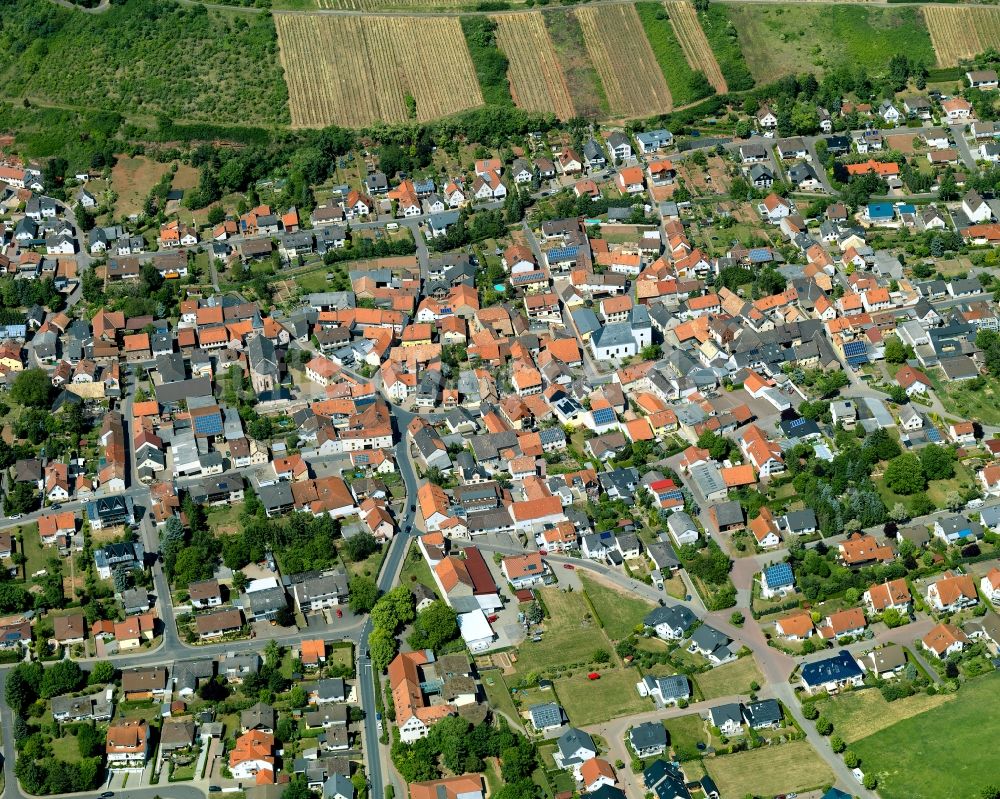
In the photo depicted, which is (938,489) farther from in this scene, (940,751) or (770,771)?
(770,771)

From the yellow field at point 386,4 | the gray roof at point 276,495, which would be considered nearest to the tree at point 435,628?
the gray roof at point 276,495

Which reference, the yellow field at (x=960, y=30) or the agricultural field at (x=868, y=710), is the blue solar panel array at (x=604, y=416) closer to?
the agricultural field at (x=868, y=710)

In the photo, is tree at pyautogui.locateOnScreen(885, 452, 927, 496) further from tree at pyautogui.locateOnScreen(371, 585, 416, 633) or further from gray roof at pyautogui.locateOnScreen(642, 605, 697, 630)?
tree at pyautogui.locateOnScreen(371, 585, 416, 633)

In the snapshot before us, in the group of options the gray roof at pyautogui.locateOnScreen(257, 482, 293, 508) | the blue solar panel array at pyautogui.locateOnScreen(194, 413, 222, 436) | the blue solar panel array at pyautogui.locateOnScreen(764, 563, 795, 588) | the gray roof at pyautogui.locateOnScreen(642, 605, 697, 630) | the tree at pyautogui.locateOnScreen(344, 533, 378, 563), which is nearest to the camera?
the gray roof at pyautogui.locateOnScreen(642, 605, 697, 630)

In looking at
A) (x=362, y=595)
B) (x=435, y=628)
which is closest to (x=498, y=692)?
(x=435, y=628)

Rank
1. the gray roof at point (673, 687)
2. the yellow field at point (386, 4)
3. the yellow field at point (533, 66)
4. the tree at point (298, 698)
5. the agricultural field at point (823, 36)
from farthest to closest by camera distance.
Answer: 1. the yellow field at point (386, 4)
2. the agricultural field at point (823, 36)
3. the yellow field at point (533, 66)
4. the tree at point (298, 698)
5. the gray roof at point (673, 687)

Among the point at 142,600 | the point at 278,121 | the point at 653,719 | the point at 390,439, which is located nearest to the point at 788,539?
the point at 653,719

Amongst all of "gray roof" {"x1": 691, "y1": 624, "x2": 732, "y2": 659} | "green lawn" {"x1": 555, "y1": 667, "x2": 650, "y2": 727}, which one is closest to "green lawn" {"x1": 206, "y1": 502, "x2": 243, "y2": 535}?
"green lawn" {"x1": 555, "y1": 667, "x2": 650, "y2": 727}
